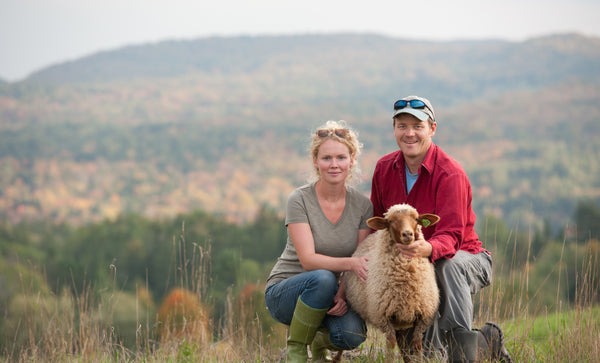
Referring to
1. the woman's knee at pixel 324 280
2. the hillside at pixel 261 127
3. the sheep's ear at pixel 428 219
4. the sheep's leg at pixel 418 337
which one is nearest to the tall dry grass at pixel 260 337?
the sheep's leg at pixel 418 337

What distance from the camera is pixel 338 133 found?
4590 mm

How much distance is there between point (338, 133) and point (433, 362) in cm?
198

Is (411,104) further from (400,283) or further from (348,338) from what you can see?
(348,338)

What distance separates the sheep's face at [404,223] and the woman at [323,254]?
388 mm

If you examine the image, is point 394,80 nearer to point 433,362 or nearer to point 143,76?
point 143,76

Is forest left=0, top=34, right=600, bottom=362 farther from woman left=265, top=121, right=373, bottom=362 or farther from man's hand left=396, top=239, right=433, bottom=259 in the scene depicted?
man's hand left=396, top=239, right=433, bottom=259

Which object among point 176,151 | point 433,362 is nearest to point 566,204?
point 176,151

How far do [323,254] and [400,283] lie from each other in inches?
30.5

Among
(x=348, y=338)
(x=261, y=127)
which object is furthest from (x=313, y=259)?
(x=261, y=127)

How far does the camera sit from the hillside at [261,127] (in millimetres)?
92250

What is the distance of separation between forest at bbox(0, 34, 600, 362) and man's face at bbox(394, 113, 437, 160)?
35548 mm

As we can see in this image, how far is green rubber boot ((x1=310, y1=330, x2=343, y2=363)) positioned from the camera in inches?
182

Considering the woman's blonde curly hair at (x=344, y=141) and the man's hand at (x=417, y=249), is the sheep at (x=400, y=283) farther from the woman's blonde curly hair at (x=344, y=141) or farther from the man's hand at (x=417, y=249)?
the woman's blonde curly hair at (x=344, y=141)

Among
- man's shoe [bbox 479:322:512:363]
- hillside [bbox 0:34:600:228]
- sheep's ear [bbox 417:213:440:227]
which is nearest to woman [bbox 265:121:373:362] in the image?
sheep's ear [bbox 417:213:440:227]
